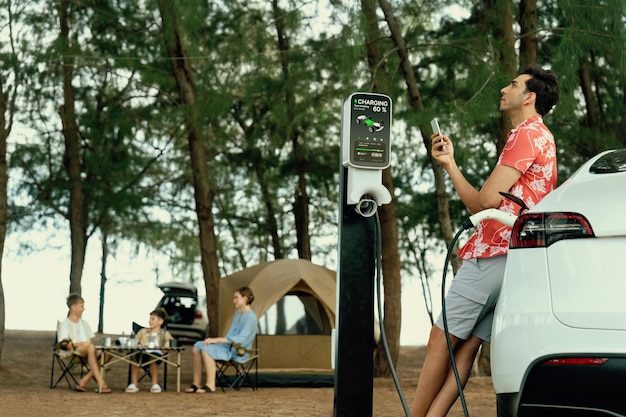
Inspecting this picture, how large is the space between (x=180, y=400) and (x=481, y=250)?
699cm

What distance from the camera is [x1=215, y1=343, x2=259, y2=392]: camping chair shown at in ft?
38.7

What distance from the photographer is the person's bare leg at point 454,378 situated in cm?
397

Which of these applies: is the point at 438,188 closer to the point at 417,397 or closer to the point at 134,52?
the point at 134,52

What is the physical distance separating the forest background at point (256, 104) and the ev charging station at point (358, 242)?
6.24 meters

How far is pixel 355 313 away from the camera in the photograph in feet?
13.6

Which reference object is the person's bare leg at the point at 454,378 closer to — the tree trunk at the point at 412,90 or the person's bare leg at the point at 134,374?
the tree trunk at the point at 412,90

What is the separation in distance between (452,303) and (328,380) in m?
9.59

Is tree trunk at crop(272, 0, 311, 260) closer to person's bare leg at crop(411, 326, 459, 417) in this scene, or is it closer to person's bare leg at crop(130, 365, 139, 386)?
person's bare leg at crop(130, 365, 139, 386)

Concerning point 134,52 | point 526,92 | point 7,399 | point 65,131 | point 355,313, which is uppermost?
point 134,52

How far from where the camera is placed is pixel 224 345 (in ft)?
38.8

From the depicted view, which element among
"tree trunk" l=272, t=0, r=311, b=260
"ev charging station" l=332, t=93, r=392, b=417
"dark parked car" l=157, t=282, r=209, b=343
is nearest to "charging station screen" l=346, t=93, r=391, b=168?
"ev charging station" l=332, t=93, r=392, b=417

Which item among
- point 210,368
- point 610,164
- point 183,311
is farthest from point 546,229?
point 183,311

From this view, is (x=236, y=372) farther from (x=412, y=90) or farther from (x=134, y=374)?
(x=412, y=90)

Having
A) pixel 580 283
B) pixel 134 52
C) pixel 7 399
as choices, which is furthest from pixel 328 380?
pixel 580 283
